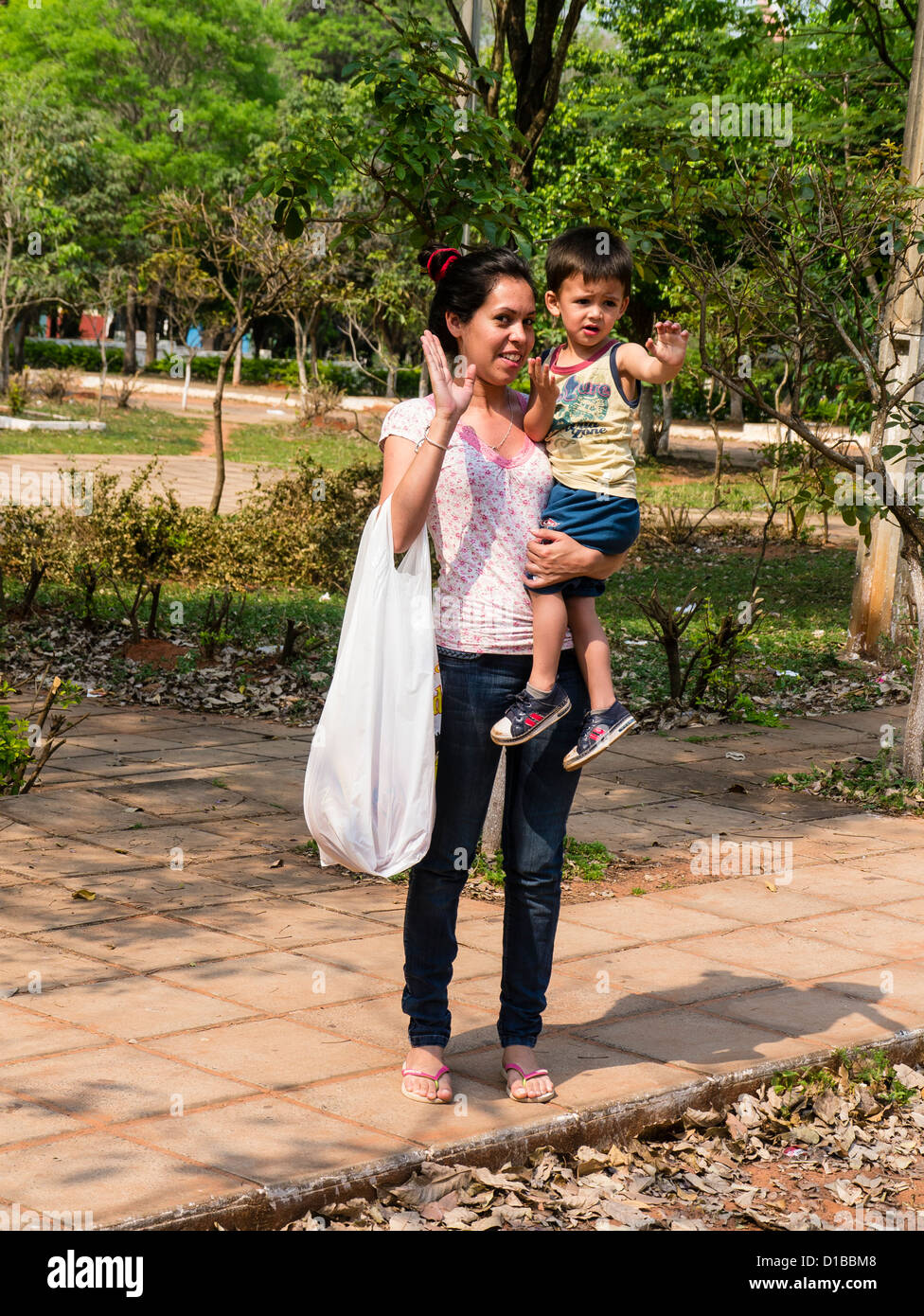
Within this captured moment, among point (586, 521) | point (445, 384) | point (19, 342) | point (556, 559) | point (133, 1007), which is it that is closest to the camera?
point (445, 384)

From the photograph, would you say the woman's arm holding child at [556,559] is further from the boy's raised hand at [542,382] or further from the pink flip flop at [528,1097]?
the pink flip flop at [528,1097]

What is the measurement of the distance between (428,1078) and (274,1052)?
0.51 m

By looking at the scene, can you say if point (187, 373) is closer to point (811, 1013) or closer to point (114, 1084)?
point (811, 1013)

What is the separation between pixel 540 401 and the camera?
12.3 ft

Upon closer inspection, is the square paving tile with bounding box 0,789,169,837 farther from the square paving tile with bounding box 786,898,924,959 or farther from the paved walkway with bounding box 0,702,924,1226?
the square paving tile with bounding box 786,898,924,959

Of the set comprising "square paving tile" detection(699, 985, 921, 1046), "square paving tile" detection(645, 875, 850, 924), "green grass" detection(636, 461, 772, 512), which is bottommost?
"square paving tile" detection(645, 875, 850, 924)

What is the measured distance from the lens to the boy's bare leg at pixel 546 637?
3709 millimetres

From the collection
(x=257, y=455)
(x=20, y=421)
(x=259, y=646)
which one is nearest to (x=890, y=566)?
(x=259, y=646)

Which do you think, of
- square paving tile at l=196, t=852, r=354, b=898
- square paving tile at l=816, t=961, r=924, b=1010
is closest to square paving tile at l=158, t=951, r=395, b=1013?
square paving tile at l=196, t=852, r=354, b=898

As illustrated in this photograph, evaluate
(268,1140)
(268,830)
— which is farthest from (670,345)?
(268,830)

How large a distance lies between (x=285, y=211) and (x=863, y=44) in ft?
39.6

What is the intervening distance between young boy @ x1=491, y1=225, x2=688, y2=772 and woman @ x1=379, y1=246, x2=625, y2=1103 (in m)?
0.05

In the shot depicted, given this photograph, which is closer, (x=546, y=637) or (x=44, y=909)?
(x=546, y=637)

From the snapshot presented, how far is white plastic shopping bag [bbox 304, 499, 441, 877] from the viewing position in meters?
3.55
